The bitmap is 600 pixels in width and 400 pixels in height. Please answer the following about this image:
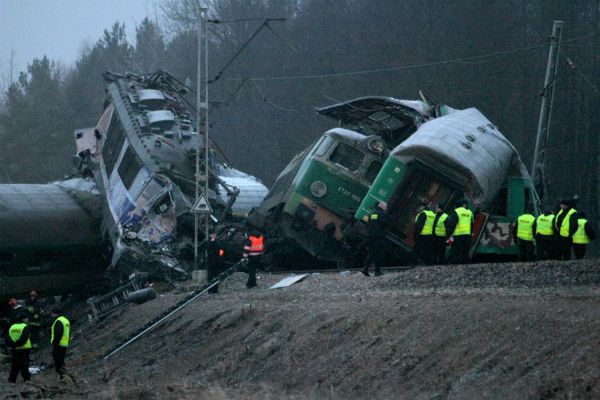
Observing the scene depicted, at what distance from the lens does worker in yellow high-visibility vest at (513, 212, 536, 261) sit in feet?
60.0

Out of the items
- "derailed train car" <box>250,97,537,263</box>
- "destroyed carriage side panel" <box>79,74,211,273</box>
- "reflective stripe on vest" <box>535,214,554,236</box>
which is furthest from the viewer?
"destroyed carriage side panel" <box>79,74,211,273</box>

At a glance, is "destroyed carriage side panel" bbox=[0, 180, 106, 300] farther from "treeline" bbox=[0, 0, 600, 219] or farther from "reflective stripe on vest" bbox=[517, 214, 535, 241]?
"reflective stripe on vest" bbox=[517, 214, 535, 241]

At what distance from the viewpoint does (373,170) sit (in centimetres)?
2150

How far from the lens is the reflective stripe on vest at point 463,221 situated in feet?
57.3

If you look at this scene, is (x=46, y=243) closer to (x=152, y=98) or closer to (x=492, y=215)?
(x=152, y=98)

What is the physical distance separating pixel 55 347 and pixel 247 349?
3254 millimetres

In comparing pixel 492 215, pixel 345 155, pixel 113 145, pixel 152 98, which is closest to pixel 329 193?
pixel 345 155

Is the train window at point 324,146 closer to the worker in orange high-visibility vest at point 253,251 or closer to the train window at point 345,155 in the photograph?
the train window at point 345,155

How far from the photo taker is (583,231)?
16.8 m

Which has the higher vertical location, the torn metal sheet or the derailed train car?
the derailed train car

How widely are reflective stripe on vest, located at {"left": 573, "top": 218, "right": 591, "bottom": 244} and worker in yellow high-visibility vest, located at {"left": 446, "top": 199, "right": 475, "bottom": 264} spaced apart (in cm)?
180

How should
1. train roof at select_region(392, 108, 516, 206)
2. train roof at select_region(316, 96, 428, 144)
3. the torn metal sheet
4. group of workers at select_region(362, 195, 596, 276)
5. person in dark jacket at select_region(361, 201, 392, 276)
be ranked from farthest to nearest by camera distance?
train roof at select_region(316, 96, 428, 144)
train roof at select_region(392, 108, 516, 206)
the torn metal sheet
person in dark jacket at select_region(361, 201, 392, 276)
group of workers at select_region(362, 195, 596, 276)

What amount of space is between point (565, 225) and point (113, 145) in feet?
37.3

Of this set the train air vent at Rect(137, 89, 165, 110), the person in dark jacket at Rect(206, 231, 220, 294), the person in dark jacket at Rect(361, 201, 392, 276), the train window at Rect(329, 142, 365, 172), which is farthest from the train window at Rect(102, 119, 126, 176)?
the person in dark jacket at Rect(361, 201, 392, 276)
